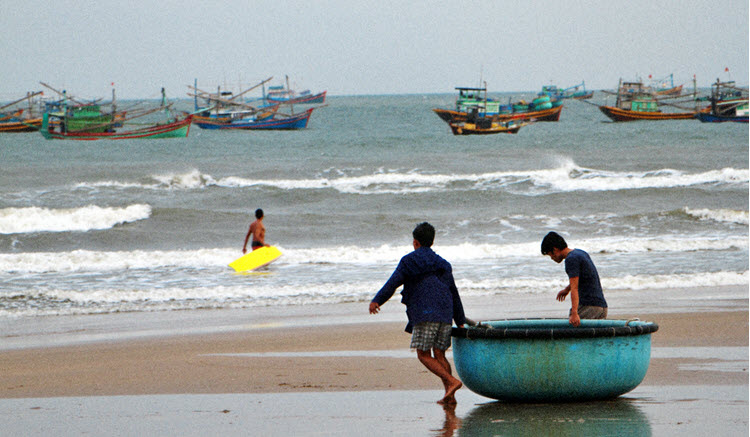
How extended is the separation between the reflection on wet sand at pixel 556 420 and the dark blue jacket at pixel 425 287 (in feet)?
2.13

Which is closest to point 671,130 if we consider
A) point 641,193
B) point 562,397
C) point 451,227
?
point 641,193

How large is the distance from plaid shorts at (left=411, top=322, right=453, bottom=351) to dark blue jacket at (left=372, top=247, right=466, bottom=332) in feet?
0.15

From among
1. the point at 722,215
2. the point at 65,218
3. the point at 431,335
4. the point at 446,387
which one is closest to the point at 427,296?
the point at 431,335

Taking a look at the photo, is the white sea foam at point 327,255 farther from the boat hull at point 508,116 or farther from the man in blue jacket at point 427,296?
the boat hull at point 508,116

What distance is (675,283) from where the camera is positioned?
11.5 metres

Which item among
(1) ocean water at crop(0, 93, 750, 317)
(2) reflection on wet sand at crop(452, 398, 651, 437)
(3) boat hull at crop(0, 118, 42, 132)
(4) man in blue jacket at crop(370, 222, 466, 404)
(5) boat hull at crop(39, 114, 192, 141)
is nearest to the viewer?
(2) reflection on wet sand at crop(452, 398, 651, 437)

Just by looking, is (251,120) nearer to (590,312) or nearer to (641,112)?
(641,112)

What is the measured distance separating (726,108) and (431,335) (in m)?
59.2

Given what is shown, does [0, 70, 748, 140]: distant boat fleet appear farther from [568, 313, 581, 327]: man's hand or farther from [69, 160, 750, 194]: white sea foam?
[568, 313, 581, 327]: man's hand

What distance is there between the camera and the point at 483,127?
5012 cm

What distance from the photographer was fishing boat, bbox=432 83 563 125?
176ft

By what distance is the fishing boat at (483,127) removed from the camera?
49531 mm

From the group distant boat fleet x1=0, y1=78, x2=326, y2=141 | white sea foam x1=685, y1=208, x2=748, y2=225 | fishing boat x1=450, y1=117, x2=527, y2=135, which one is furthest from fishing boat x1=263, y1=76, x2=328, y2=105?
white sea foam x1=685, y1=208, x2=748, y2=225

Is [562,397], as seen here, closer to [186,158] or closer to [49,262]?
[49,262]
